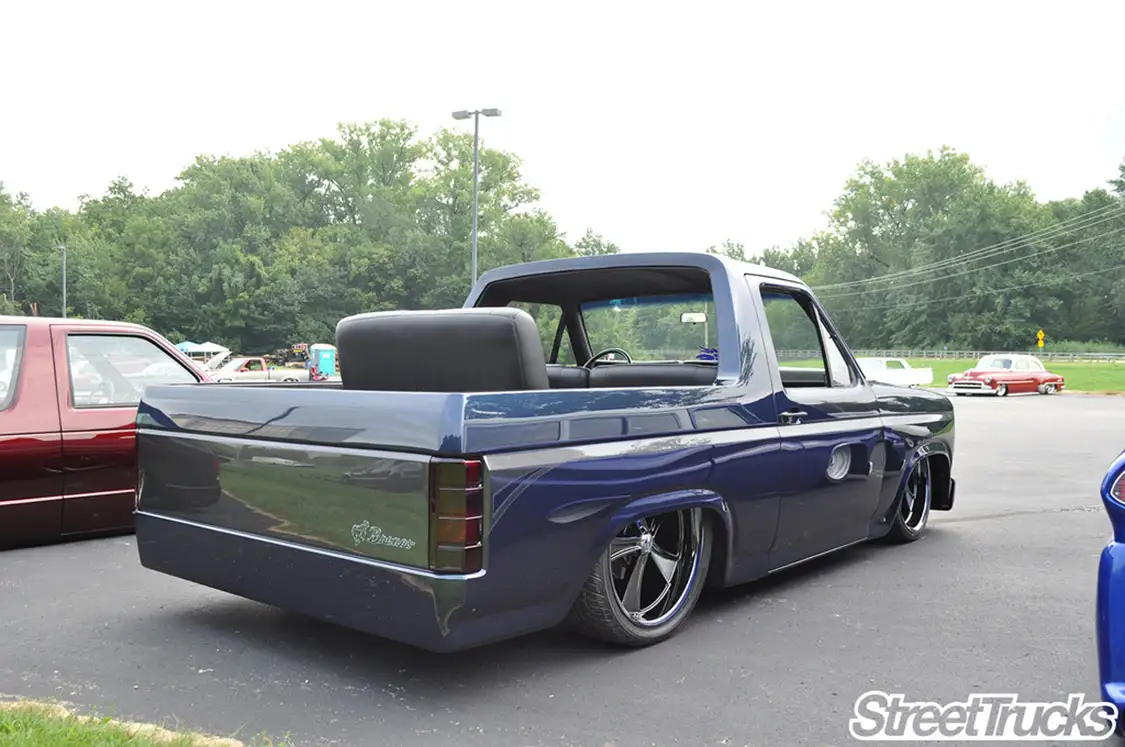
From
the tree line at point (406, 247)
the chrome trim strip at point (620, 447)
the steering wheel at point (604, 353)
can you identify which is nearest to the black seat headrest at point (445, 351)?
the chrome trim strip at point (620, 447)

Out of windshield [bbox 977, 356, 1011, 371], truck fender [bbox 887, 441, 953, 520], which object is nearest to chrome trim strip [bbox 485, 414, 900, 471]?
truck fender [bbox 887, 441, 953, 520]

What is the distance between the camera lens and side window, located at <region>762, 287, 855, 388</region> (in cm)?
485

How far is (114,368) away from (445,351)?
3722 millimetres

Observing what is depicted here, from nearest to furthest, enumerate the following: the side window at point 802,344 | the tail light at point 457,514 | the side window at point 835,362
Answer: the tail light at point 457,514, the side window at point 802,344, the side window at point 835,362

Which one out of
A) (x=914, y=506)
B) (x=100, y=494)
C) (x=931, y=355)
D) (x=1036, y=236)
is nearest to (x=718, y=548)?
(x=914, y=506)

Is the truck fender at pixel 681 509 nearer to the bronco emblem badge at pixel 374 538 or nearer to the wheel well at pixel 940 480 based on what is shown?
the bronco emblem badge at pixel 374 538

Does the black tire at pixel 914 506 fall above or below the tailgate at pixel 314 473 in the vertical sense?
below

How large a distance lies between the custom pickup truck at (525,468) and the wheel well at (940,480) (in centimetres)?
113

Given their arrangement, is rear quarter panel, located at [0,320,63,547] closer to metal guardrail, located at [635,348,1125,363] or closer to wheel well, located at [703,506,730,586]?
metal guardrail, located at [635,348,1125,363]

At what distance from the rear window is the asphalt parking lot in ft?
3.35

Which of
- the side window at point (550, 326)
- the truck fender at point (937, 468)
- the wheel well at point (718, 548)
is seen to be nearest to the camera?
the wheel well at point (718, 548)

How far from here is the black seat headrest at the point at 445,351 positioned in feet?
12.3

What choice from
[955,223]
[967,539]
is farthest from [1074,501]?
[955,223]

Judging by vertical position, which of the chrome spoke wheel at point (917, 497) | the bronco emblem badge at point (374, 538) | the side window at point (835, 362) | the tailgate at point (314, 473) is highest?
the side window at point (835, 362)
